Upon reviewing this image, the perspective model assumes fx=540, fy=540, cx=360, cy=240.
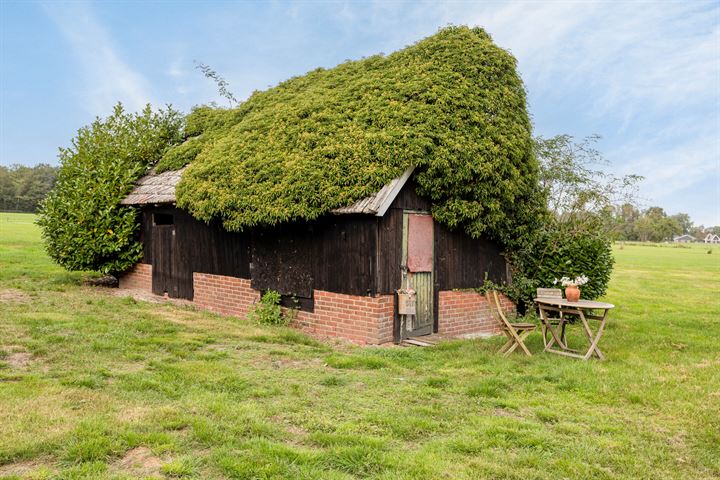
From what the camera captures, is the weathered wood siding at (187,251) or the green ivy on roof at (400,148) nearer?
the green ivy on roof at (400,148)

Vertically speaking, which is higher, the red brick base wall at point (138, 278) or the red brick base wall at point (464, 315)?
the red brick base wall at point (138, 278)

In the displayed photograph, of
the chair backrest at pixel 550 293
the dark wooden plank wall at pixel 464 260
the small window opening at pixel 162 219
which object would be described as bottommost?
the chair backrest at pixel 550 293

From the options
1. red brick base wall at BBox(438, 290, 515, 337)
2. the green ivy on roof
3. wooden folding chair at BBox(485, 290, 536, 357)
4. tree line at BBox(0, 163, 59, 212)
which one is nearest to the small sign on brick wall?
red brick base wall at BBox(438, 290, 515, 337)

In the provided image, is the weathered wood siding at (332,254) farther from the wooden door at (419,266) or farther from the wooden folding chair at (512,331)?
the wooden folding chair at (512,331)

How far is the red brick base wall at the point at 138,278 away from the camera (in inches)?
619

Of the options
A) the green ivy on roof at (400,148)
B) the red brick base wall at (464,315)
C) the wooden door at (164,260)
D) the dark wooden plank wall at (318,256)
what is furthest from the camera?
the wooden door at (164,260)

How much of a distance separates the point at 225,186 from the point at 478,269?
233 inches

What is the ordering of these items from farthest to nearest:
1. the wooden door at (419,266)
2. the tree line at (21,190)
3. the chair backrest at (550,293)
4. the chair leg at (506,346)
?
the tree line at (21,190), the wooden door at (419,266), the chair backrest at (550,293), the chair leg at (506,346)

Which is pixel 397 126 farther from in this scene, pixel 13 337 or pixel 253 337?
pixel 13 337

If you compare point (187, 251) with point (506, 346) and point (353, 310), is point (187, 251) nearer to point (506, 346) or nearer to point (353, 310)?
point (353, 310)

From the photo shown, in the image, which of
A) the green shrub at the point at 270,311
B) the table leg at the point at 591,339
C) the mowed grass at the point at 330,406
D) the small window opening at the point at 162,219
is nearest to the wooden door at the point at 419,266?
the mowed grass at the point at 330,406

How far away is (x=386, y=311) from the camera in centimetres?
Answer: 995

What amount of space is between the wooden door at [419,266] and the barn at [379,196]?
1.2 inches

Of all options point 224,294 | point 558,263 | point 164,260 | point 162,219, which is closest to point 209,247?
Answer: point 224,294
